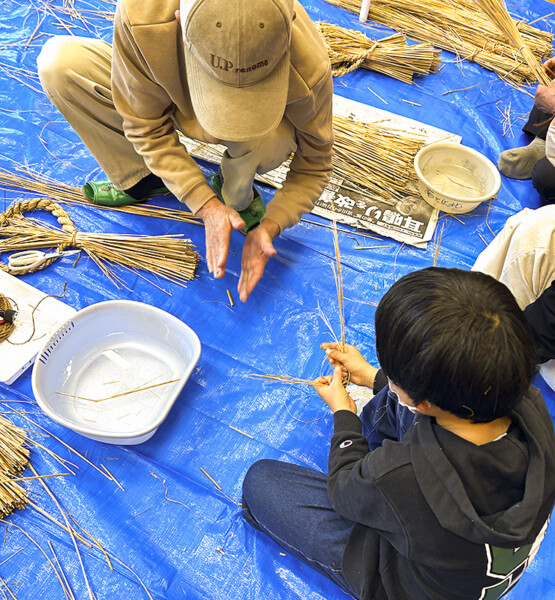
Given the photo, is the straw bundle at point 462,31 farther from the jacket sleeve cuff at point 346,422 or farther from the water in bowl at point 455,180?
the jacket sleeve cuff at point 346,422

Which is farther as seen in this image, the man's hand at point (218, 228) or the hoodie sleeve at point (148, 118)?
the man's hand at point (218, 228)

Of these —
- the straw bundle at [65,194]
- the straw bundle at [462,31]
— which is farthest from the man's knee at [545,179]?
the straw bundle at [65,194]

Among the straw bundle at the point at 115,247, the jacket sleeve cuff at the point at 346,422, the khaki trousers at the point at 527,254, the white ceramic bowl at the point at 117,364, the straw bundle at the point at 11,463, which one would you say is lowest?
the straw bundle at the point at 11,463

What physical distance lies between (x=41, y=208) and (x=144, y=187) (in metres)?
0.44

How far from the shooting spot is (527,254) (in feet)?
5.05

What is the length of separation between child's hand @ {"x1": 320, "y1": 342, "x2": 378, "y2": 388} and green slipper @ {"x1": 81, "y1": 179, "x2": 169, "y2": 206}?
3.63ft

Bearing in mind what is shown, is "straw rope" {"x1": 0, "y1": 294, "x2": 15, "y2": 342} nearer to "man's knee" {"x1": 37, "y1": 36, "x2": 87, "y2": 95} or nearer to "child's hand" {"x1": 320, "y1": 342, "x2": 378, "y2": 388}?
"man's knee" {"x1": 37, "y1": 36, "x2": 87, "y2": 95}

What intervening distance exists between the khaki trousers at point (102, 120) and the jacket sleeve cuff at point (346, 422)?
37.0 inches

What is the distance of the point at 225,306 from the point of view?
192cm

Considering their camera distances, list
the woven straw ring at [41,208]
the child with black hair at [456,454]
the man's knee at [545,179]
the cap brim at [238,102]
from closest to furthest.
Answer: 1. the child with black hair at [456,454]
2. the cap brim at [238,102]
3. the woven straw ring at [41,208]
4. the man's knee at [545,179]

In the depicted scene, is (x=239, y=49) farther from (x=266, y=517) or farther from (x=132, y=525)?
(x=132, y=525)

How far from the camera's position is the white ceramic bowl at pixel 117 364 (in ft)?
5.40

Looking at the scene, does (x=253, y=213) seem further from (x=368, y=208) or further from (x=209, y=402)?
(x=209, y=402)

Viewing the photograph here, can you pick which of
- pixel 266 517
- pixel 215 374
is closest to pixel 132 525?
pixel 266 517
